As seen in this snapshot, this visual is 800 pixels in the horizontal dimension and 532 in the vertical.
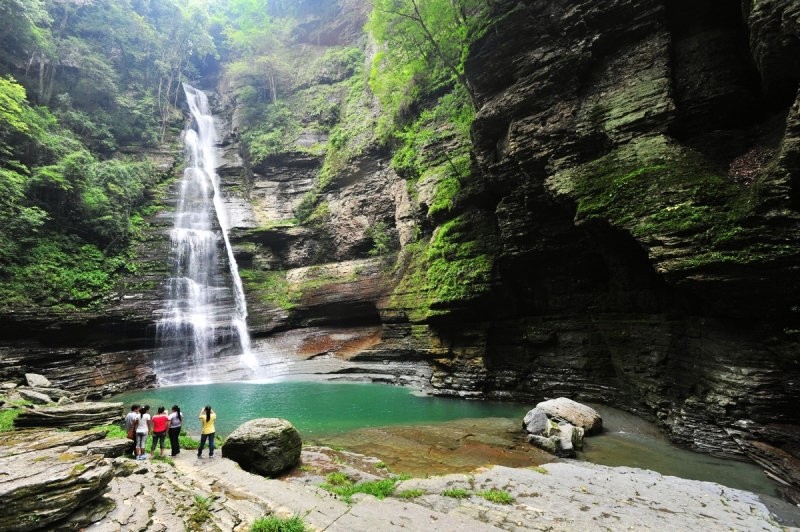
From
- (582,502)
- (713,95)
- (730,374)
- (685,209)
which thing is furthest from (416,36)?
(582,502)

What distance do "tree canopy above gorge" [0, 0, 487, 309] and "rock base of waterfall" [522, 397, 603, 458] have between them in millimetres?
12638

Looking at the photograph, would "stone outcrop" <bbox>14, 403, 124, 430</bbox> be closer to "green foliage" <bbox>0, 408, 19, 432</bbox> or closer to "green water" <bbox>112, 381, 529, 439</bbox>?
"green foliage" <bbox>0, 408, 19, 432</bbox>

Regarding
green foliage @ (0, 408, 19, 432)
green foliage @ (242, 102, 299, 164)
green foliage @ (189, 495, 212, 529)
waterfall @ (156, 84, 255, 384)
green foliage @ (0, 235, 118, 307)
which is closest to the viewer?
green foliage @ (189, 495, 212, 529)

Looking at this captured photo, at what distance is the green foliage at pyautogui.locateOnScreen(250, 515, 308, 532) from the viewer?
443cm

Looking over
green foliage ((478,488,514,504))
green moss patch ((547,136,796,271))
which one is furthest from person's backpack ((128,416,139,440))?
green moss patch ((547,136,796,271))

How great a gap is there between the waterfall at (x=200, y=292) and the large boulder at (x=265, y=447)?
677 inches

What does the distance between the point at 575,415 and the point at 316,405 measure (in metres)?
10.1

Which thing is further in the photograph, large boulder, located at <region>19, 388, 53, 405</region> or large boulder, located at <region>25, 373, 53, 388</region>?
large boulder, located at <region>25, 373, 53, 388</region>

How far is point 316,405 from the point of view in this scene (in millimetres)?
15969

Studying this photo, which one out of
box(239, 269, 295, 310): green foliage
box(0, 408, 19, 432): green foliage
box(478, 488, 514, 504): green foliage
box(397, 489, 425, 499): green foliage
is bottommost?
box(478, 488, 514, 504): green foliage

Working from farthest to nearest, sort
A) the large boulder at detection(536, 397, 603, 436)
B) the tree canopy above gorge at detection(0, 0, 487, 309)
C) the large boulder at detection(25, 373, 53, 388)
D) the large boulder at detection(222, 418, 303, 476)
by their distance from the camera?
the tree canopy above gorge at detection(0, 0, 487, 309), the large boulder at detection(25, 373, 53, 388), the large boulder at detection(536, 397, 603, 436), the large boulder at detection(222, 418, 303, 476)

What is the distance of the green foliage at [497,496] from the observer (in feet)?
19.5

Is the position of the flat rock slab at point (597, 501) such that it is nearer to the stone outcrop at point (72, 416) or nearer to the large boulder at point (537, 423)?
the large boulder at point (537, 423)

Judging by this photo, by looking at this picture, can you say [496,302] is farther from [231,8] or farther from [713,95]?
[231,8]
